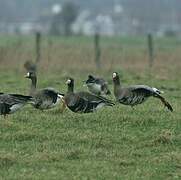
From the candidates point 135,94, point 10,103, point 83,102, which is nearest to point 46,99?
point 83,102

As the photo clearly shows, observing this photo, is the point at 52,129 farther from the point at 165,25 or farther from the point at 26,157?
the point at 165,25

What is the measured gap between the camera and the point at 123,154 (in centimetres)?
1213

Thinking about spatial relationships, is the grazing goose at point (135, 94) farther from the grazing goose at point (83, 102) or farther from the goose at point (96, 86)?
the goose at point (96, 86)

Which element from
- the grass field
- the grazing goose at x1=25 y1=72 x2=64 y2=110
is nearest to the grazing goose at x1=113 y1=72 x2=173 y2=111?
the grass field

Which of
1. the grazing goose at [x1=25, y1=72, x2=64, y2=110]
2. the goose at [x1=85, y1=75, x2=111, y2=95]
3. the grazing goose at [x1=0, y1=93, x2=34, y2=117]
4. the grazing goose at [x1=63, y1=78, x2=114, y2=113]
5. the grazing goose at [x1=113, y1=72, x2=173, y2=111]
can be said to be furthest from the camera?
the goose at [x1=85, y1=75, x2=111, y2=95]

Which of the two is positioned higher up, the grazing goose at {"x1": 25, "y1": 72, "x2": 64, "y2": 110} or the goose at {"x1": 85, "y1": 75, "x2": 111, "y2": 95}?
the goose at {"x1": 85, "y1": 75, "x2": 111, "y2": 95}

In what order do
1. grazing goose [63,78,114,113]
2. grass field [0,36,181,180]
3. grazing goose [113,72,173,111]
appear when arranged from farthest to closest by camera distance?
1. grazing goose [113,72,173,111]
2. grazing goose [63,78,114,113]
3. grass field [0,36,181,180]

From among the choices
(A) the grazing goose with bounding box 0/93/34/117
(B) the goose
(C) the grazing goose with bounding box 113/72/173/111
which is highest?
(B) the goose

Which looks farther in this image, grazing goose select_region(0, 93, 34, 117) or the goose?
the goose

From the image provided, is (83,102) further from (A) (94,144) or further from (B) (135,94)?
(A) (94,144)

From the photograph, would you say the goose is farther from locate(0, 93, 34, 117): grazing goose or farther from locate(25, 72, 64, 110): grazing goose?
locate(0, 93, 34, 117): grazing goose

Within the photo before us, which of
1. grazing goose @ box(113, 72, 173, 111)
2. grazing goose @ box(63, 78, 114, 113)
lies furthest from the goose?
grazing goose @ box(63, 78, 114, 113)

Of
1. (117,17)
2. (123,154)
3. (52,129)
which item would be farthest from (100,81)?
(117,17)

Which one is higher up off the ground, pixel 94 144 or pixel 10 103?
pixel 10 103
